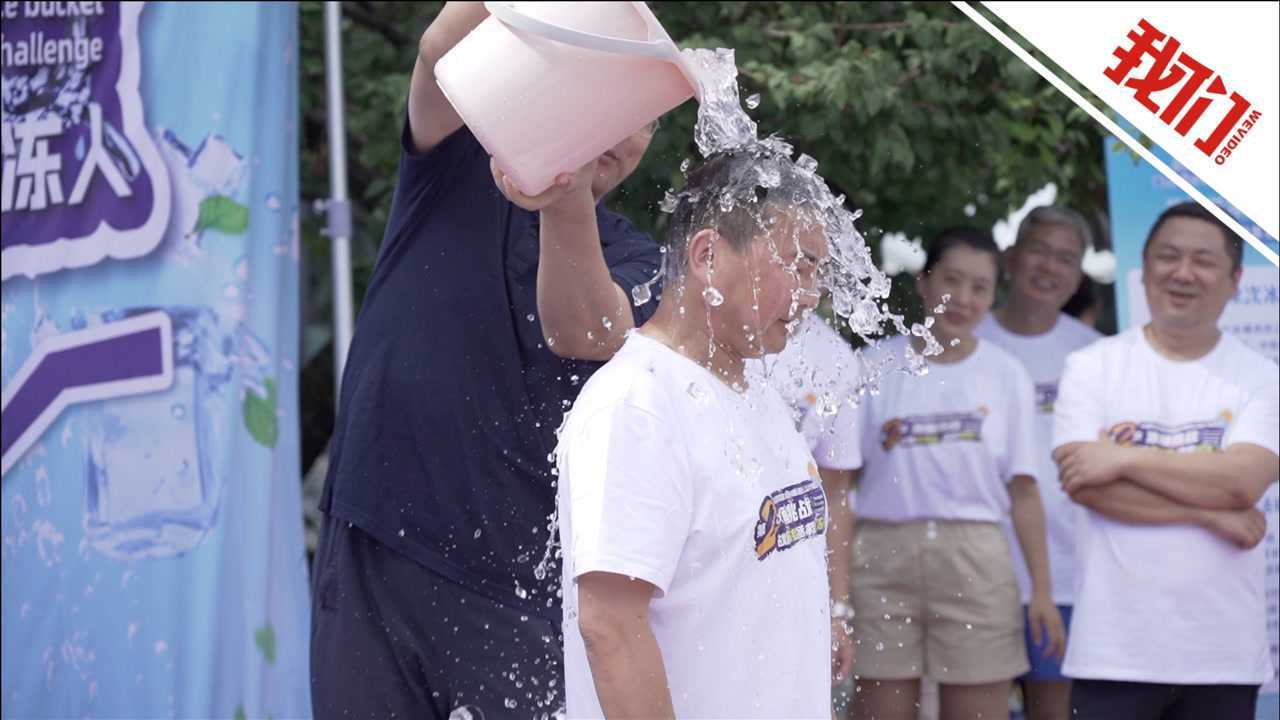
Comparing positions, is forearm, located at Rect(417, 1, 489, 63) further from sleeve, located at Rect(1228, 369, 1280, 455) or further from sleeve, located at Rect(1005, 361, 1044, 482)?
sleeve, located at Rect(1005, 361, 1044, 482)

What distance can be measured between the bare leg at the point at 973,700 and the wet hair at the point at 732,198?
302 centimetres

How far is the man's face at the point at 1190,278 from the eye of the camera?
4227mm

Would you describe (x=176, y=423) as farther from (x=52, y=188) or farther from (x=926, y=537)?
(x=926, y=537)

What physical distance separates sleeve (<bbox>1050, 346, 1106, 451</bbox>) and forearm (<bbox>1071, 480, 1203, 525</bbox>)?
163 millimetres

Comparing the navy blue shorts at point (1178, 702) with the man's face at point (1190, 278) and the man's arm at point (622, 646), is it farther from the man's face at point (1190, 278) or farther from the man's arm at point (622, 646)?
the man's arm at point (622, 646)

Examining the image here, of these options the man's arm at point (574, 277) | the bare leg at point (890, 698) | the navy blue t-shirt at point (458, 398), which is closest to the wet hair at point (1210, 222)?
the bare leg at point (890, 698)

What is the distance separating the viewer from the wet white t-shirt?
4.89 m

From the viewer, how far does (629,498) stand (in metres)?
1.97

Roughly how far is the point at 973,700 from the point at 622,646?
123 inches

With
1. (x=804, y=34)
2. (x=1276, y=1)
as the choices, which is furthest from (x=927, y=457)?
(x=1276, y=1)

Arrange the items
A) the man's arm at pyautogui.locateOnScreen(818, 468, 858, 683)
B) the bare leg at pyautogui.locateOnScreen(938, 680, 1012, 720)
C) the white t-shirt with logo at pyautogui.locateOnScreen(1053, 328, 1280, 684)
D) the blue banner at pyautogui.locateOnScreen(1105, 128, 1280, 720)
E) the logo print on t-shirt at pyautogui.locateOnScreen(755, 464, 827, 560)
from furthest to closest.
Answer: the blue banner at pyautogui.locateOnScreen(1105, 128, 1280, 720) → the bare leg at pyautogui.locateOnScreen(938, 680, 1012, 720) → the man's arm at pyautogui.locateOnScreen(818, 468, 858, 683) → the white t-shirt with logo at pyautogui.locateOnScreen(1053, 328, 1280, 684) → the logo print on t-shirt at pyautogui.locateOnScreen(755, 464, 827, 560)

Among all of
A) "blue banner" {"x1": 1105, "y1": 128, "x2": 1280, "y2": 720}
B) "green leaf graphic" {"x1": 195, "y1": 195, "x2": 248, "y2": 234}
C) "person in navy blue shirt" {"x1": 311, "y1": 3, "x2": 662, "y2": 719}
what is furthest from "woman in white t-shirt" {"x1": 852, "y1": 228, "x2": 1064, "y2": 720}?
"person in navy blue shirt" {"x1": 311, "y1": 3, "x2": 662, "y2": 719}

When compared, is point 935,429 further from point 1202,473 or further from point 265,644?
point 265,644

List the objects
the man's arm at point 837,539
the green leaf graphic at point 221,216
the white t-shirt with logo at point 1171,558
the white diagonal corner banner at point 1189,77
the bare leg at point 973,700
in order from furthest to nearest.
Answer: the bare leg at point 973,700 < the green leaf graphic at point 221,216 < the man's arm at point 837,539 < the white t-shirt with logo at point 1171,558 < the white diagonal corner banner at point 1189,77
